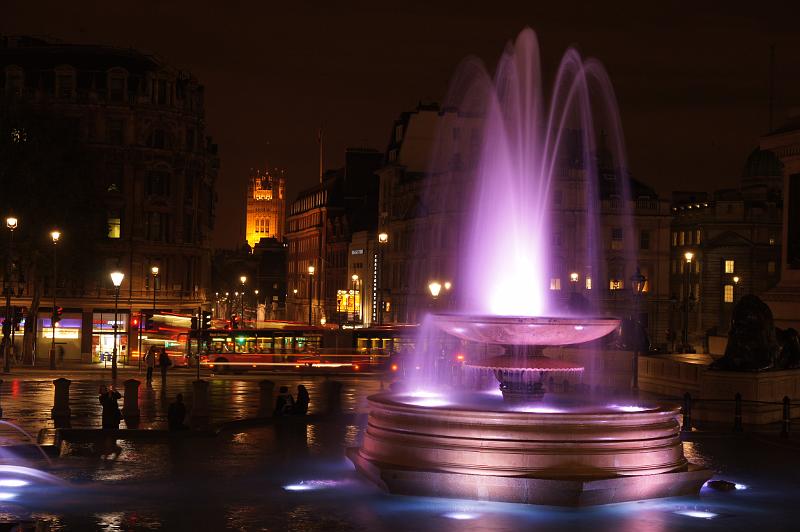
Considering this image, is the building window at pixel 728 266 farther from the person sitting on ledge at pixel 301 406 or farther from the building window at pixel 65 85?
the person sitting on ledge at pixel 301 406

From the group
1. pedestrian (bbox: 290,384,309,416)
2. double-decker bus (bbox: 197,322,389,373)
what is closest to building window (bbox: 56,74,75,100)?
double-decker bus (bbox: 197,322,389,373)

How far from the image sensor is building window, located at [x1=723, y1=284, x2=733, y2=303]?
390 ft

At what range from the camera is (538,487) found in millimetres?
20781

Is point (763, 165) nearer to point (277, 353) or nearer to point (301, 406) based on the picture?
point (277, 353)

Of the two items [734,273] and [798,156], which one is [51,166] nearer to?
[798,156]

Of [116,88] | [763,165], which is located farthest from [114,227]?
[763,165]

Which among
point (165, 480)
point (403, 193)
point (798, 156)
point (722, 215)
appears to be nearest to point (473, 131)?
point (403, 193)

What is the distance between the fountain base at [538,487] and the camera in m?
20.8

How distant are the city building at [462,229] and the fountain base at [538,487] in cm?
6959

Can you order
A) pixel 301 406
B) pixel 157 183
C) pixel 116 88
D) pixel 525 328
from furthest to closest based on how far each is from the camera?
pixel 157 183, pixel 116 88, pixel 301 406, pixel 525 328

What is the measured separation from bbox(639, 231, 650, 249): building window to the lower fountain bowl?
82654mm

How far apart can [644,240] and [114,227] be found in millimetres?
43882

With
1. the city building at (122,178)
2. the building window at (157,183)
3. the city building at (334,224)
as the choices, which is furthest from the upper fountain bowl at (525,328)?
the city building at (334,224)

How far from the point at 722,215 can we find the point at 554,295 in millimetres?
33778
